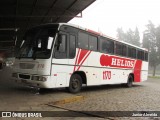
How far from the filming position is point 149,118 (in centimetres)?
786

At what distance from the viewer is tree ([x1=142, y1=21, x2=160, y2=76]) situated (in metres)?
60.7

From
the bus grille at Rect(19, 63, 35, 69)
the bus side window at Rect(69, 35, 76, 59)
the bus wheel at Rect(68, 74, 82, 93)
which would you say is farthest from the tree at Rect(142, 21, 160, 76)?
the bus grille at Rect(19, 63, 35, 69)

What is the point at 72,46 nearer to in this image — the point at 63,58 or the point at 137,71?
the point at 63,58

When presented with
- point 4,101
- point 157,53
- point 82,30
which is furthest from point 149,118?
point 157,53

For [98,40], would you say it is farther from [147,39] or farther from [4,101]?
[147,39]

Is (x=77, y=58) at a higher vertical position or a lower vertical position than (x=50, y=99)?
higher

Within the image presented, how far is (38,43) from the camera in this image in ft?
37.1

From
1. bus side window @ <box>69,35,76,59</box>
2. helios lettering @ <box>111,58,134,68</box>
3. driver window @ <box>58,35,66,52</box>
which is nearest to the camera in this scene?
driver window @ <box>58,35,66,52</box>

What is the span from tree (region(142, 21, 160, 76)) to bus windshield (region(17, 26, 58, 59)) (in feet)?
168

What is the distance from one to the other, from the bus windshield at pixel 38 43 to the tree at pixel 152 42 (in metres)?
51.3

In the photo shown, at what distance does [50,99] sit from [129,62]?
10.2m

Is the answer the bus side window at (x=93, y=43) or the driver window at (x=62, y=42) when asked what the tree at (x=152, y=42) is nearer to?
the bus side window at (x=93, y=43)

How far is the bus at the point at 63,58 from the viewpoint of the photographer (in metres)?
10.8

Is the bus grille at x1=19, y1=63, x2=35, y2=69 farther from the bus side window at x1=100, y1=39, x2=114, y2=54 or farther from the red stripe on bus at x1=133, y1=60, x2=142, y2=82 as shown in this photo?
the red stripe on bus at x1=133, y1=60, x2=142, y2=82
